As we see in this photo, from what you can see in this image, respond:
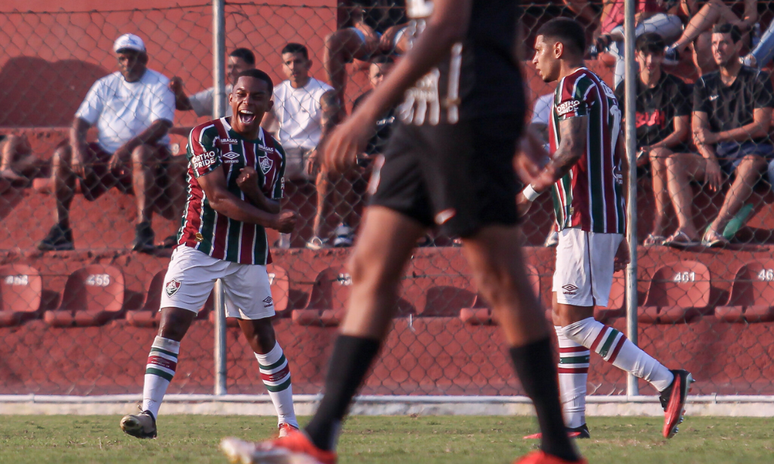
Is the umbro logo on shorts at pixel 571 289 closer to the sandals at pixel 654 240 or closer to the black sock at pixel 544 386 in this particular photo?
the black sock at pixel 544 386

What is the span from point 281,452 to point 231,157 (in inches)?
105

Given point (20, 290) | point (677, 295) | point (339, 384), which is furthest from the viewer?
point (20, 290)

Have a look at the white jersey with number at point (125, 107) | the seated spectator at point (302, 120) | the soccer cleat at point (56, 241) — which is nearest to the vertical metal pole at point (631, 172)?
the seated spectator at point (302, 120)

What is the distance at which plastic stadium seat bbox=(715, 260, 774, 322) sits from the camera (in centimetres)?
651

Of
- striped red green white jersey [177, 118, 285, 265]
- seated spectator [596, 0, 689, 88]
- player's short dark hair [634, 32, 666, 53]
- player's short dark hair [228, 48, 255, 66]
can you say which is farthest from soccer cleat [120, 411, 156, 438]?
player's short dark hair [634, 32, 666, 53]

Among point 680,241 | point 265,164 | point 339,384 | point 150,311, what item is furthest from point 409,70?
point 150,311

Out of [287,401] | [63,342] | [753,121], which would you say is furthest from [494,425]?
[63,342]

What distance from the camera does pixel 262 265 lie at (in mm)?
4664

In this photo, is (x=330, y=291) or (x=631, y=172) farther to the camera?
(x=330, y=291)

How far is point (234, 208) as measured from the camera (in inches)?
174

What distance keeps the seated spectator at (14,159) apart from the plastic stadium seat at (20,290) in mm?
949

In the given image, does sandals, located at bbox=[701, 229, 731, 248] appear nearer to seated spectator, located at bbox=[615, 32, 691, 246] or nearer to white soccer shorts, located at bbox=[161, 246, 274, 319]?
seated spectator, located at bbox=[615, 32, 691, 246]

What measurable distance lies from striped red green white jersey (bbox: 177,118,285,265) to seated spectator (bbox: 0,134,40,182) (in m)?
3.92

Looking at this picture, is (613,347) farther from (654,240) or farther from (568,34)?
(654,240)
